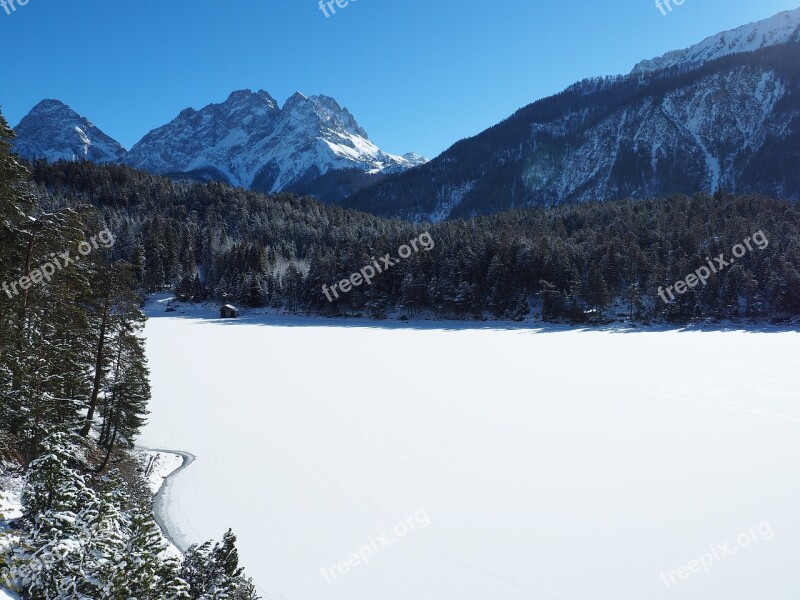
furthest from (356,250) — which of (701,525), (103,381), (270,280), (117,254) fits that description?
(701,525)

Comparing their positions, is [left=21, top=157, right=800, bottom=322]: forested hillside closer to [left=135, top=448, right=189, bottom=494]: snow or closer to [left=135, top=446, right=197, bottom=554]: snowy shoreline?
[left=135, top=446, right=197, bottom=554]: snowy shoreline

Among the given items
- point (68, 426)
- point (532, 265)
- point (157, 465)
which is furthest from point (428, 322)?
point (68, 426)

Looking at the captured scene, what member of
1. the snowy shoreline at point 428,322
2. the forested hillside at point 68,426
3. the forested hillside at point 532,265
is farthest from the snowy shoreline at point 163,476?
the forested hillside at point 532,265

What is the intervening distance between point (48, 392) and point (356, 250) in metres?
82.0

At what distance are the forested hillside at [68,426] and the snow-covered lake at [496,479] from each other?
2924 millimetres

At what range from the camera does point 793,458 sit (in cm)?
1655

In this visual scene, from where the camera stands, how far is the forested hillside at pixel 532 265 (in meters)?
68.3

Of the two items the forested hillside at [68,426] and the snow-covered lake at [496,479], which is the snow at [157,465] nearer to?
the snow-covered lake at [496,479]

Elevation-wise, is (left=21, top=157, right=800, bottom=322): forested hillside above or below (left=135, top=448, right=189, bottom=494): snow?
above

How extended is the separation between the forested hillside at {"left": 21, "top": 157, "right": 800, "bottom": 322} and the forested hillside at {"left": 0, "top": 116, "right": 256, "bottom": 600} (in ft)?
211

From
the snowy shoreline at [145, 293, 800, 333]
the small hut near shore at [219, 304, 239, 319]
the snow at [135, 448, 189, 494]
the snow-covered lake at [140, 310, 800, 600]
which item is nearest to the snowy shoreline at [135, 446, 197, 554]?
the snow at [135, 448, 189, 494]

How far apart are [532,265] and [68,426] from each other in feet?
246

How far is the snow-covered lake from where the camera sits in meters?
10.7

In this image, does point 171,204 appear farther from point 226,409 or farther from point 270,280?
point 226,409
